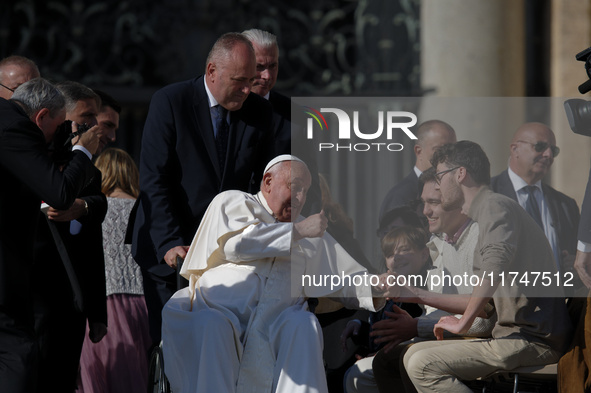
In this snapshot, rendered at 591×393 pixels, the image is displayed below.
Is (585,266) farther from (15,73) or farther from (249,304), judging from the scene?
(15,73)

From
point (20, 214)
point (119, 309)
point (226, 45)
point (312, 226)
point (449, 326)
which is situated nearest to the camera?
point (20, 214)

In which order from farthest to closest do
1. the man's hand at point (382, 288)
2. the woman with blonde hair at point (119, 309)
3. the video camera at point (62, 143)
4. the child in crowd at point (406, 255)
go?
the woman with blonde hair at point (119, 309) < the child in crowd at point (406, 255) < the man's hand at point (382, 288) < the video camera at point (62, 143)

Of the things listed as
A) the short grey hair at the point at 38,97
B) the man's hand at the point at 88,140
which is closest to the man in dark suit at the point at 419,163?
the man's hand at the point at 88,140

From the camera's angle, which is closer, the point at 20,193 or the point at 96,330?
the point at 20,193

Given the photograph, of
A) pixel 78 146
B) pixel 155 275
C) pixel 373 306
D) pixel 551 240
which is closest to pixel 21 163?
pixel 78 146

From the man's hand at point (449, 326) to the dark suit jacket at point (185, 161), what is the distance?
1.28 metres

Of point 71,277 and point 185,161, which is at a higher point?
point 185,161

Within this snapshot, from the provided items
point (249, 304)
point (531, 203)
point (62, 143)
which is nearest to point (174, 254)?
point (249, 304)

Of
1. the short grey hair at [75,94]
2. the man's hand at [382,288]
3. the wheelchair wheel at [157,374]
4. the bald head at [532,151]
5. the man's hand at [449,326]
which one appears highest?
the short grey hair at [75,94]

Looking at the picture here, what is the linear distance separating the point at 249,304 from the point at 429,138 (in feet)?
3.98

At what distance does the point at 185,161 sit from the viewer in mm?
6355

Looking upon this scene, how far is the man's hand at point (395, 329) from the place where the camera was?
Answer: 6.13 meters

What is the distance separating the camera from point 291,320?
5773mm

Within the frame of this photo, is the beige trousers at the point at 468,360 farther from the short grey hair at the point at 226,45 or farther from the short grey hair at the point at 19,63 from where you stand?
the short grey hair at the point at 19,63
